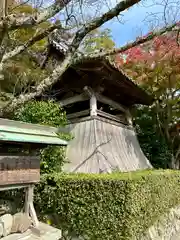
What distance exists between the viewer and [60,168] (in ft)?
22.7

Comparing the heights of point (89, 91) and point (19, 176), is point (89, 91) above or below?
above

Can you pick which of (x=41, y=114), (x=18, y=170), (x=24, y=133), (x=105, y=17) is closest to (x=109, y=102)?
(x=41, y=114)

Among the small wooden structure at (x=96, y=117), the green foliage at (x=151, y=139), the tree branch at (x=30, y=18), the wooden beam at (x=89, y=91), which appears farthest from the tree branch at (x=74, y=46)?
the green foliage at (x=151, y=139)

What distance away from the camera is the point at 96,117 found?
795cm

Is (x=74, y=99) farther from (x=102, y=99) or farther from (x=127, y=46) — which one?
(x=127, y=46)

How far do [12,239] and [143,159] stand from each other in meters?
6.84

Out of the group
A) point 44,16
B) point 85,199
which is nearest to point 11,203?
point 85,199

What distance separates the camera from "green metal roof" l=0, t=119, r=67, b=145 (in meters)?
3.58

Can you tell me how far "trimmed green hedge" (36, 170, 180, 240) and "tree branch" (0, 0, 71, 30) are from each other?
333cm

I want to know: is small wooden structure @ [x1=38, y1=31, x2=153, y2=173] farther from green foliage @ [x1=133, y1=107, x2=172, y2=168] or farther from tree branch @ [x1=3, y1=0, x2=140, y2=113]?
green foliage @ [x1=133, y1=107, x2=172, y2=168]

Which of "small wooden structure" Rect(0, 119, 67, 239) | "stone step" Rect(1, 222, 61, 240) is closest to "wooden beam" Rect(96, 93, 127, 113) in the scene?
"small wooden structure" Rect(0, 119, 67, 239)

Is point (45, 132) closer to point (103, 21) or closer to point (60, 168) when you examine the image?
point (103, 21)

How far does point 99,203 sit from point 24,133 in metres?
2.37

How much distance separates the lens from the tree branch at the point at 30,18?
12.1 ft
